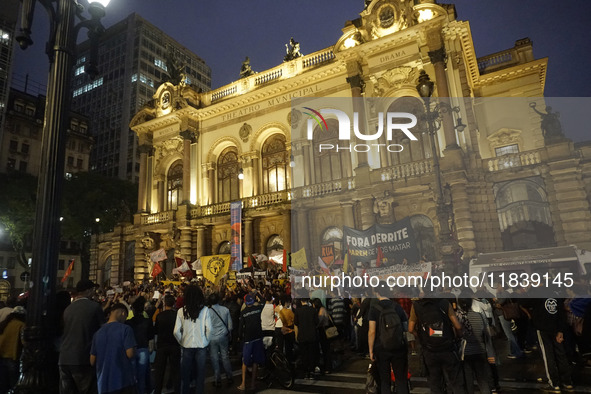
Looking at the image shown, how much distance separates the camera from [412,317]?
5855mm

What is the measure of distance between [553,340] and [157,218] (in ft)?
88.5

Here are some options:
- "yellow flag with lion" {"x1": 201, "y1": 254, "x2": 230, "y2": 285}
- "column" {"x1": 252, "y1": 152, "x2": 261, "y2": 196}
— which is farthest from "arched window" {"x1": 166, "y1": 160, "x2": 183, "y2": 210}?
"yellow flag with lion" {"x1": 201, "y1": 254, "x2": 230, "y2": 285}

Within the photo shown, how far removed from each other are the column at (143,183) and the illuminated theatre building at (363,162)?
16 centimetres

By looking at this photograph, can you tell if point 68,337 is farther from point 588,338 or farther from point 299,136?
point 299,136

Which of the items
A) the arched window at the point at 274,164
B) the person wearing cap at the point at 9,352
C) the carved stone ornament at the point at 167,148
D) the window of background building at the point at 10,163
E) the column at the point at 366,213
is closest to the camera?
the person wearing cap at the point at 9,352

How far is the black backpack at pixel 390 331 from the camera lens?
5.81 metres

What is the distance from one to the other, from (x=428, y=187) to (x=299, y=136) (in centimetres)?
925

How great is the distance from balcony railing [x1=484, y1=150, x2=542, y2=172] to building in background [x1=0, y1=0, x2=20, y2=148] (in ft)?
176

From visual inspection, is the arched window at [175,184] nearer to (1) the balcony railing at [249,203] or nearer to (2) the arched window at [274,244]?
(1) the balcony railing at [249,203]

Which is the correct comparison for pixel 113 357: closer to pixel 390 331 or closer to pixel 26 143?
pixel 390 331

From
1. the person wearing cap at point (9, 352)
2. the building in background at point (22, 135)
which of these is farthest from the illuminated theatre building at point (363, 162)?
the building in background at point (22, 135)

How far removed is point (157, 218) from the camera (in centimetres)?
2947

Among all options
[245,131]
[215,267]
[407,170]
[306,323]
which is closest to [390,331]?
[306,323]

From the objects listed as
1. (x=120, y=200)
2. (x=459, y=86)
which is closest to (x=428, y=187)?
(x=459, y=86)
